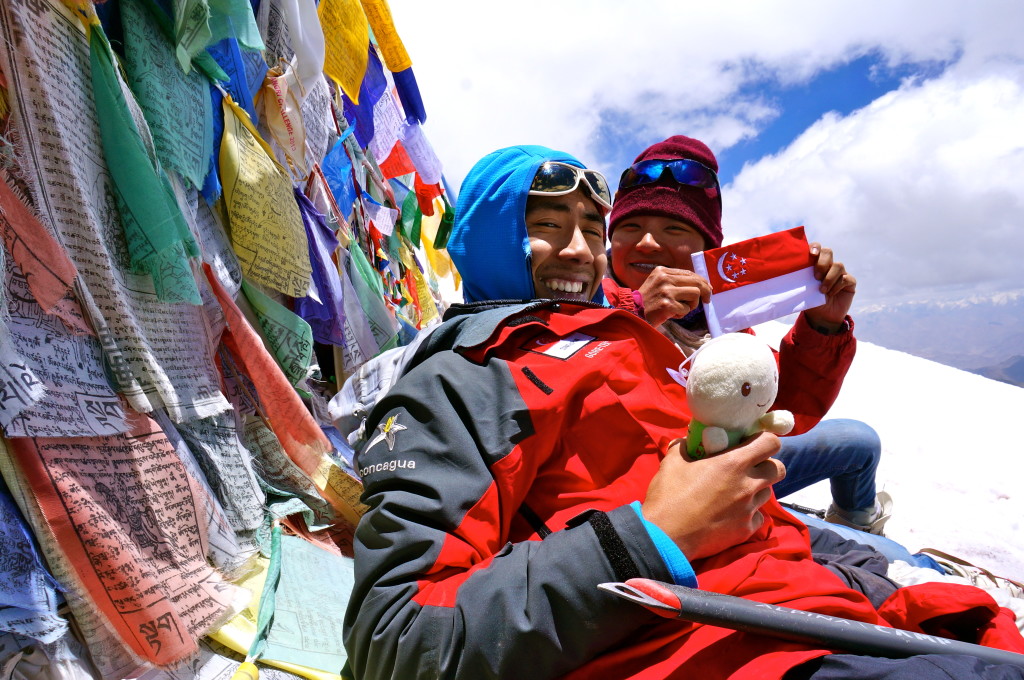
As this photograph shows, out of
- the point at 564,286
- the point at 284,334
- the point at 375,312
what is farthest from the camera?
the point at 375,312

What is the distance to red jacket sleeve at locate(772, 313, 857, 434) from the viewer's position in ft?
5.49

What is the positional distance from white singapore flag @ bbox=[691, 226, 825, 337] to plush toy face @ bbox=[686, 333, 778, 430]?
749 millimetres

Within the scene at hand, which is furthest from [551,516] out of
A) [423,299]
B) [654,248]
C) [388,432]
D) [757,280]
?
[423,299]

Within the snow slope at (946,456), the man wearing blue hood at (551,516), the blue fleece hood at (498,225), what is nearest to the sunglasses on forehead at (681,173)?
the blue fleece hood at (498,225)

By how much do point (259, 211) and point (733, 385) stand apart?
1615mm

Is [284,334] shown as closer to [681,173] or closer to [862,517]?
[681,173]

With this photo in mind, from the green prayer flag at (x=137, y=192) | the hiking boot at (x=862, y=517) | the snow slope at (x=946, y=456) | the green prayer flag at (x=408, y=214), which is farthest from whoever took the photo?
the green prayer flag at (x=408, y=214)

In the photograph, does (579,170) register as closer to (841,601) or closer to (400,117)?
(841,601)

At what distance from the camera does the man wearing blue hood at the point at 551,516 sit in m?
0.80

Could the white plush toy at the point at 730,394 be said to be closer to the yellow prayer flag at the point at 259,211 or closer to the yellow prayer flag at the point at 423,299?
the yellow prayer flag at the point at 259,211

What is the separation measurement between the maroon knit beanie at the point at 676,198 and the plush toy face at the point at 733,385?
3.61 feet

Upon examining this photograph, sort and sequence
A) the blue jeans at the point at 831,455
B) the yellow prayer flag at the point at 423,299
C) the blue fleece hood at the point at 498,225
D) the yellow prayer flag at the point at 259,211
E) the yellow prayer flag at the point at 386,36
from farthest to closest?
the yellow prayer flag at the point at 423,299, the yellow prayer flag at the point at 386,36, the blue jeans at the point at 831,455, the yellow prayer flag at the point at 259,211, the blue fleece hood at the point at 498,225

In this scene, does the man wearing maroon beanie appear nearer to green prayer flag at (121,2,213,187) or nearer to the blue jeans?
the blue jeans

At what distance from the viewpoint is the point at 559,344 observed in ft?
3.88
